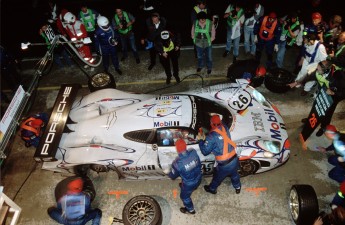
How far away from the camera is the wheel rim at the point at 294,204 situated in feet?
18.2

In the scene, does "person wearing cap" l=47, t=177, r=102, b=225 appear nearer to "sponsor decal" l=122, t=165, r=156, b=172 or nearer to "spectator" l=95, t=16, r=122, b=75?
"sponsor decal" l=122, t=165, r=156, b=172

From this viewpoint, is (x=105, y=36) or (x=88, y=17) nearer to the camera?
(x=105, y=36)

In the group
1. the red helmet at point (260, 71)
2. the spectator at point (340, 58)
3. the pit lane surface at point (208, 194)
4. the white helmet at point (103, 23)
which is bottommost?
the pit lane surface at point (208, 194)

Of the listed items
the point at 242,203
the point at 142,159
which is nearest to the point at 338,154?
the point at 242,203

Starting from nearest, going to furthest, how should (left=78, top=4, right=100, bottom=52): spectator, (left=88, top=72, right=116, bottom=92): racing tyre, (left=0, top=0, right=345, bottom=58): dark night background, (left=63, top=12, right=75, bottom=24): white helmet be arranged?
(left=88, top=72, right=116, bottom=92): racing tyre
(left=63, top=12, right=75, bottom=24): white helmet
(left=78, top=4, right=100, bottom=52): spectator
(left=0, top=0, right=345, bottom=58): dark night background

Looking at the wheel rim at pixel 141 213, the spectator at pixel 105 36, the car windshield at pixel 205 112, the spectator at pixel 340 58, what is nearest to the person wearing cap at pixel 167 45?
the spectator at pixel 105 36

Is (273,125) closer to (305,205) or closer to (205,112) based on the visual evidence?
(205,112)

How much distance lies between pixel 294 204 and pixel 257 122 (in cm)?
171

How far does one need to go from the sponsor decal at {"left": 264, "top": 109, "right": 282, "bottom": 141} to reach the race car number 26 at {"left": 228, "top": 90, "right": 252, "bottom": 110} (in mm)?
477

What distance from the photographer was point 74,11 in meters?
10.6

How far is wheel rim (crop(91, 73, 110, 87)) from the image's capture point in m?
7.87

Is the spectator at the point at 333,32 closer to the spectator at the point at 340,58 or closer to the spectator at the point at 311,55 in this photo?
the spectator at the point at 340,58

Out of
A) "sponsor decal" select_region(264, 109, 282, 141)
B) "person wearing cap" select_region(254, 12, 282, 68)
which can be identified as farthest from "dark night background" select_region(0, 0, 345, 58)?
"sponsor decal" select_region(264, 109, 282, 141)

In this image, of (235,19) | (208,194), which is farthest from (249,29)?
(208,194)
